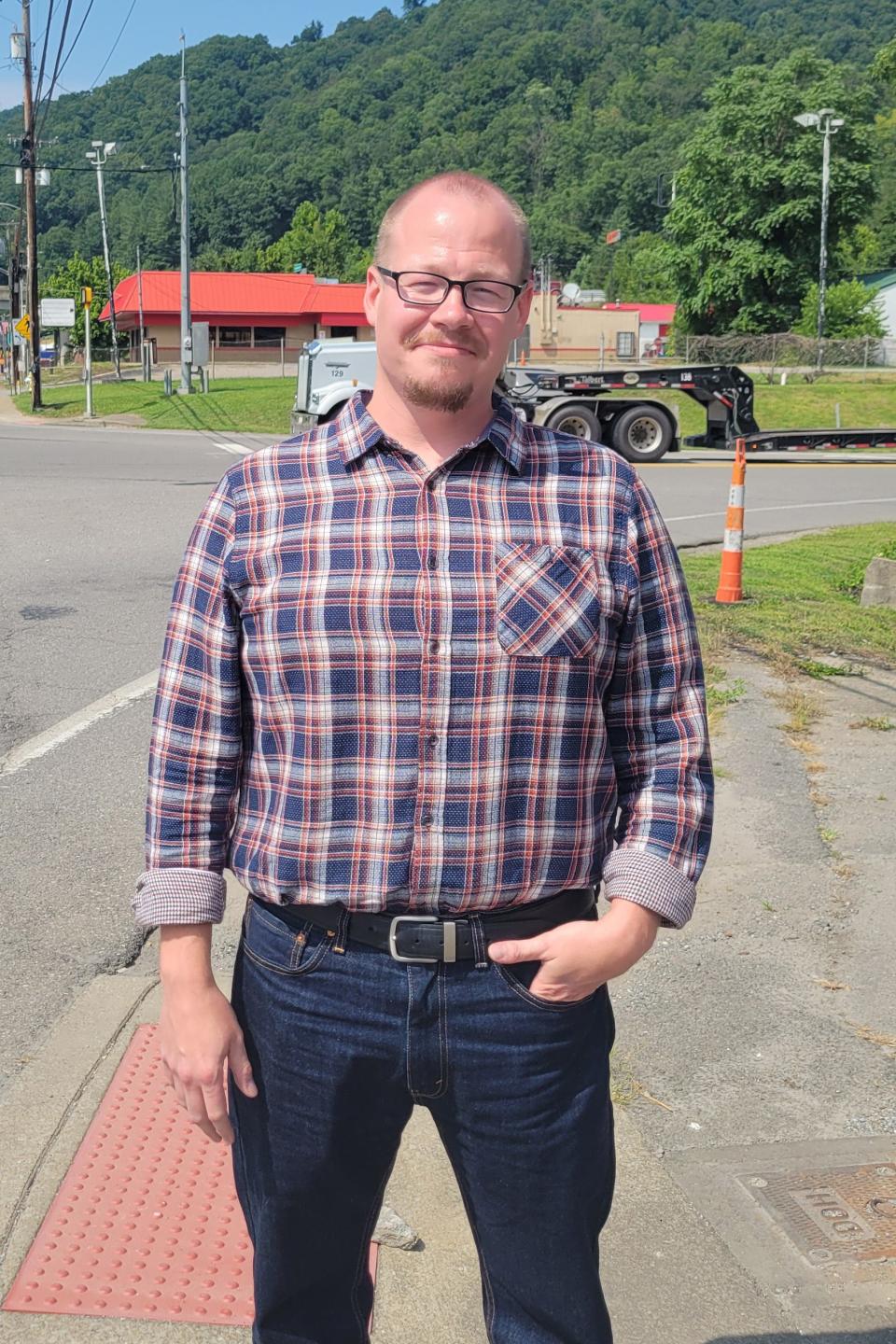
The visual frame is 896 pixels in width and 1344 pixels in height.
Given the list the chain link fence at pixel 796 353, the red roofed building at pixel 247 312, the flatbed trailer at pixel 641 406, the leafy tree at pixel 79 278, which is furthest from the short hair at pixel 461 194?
the leafy tree at pixel 79 278

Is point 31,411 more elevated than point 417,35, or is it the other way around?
point 417,35

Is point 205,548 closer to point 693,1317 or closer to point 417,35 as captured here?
point 693,1317

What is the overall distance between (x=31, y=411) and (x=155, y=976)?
34201 millimetres

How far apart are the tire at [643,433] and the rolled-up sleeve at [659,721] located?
18825mm

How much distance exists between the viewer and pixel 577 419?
782 inches

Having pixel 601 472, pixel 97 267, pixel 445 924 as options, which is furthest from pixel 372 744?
pixel 97 267

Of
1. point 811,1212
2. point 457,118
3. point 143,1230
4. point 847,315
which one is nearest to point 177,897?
point 143,1230

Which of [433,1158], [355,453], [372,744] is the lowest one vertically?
[433,1158]

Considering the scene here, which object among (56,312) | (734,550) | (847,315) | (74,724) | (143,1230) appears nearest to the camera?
(143,1230)

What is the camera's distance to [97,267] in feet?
307

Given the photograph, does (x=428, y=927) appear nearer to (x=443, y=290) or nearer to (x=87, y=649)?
(x=443, y=290)

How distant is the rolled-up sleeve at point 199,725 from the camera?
185 centimetres

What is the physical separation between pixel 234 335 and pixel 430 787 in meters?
71.0

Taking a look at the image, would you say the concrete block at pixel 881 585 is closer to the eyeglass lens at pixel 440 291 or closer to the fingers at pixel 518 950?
the eyeglass lens at pixel 440 291
